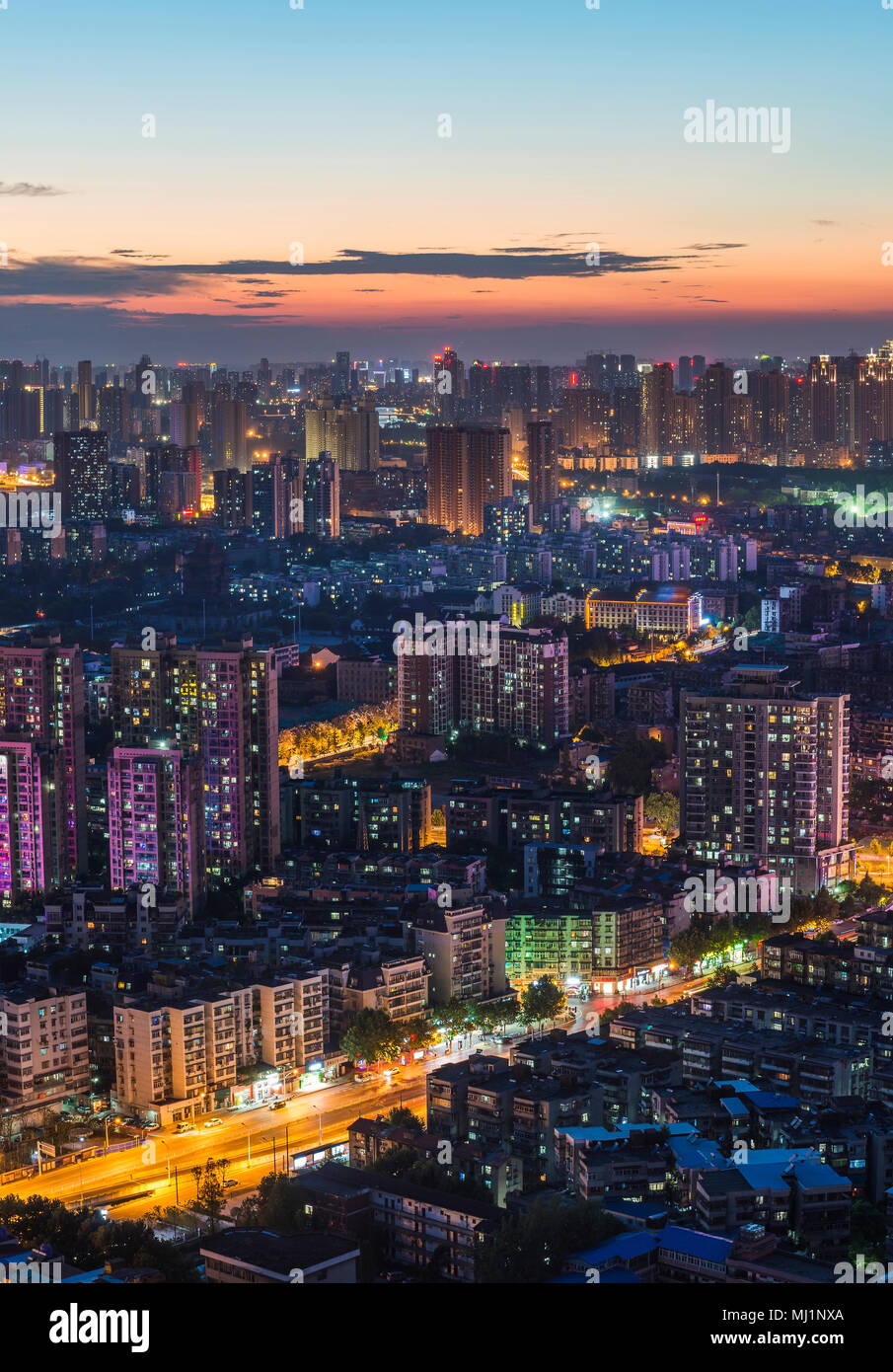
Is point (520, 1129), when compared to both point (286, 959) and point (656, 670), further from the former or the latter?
point (656, 670)

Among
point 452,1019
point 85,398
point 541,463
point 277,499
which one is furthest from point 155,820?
point 85,398

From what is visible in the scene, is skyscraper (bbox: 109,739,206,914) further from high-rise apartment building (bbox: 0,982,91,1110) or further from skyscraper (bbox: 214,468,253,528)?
skyscraper (bbox: 214,468,253,528)

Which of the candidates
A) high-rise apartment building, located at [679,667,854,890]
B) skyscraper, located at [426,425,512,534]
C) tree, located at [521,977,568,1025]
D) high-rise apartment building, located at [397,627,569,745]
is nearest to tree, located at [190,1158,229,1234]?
tree, located at [521,977,568,1025]

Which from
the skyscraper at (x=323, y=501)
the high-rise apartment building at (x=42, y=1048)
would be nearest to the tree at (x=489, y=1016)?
the high-rise apartment building at (x=42, y=1048)
